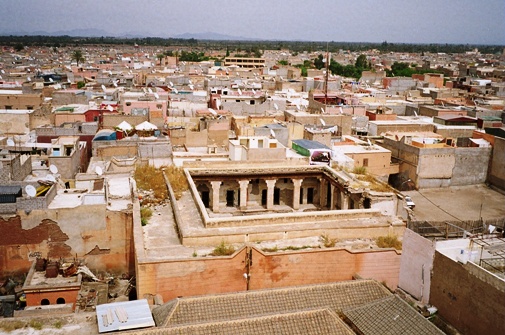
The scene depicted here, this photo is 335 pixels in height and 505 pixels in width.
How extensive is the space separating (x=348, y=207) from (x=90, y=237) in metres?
12.9

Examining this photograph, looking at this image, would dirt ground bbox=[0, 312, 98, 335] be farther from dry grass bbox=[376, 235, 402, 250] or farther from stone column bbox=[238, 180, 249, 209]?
stone column bbox=[238, 180, 249, 209]

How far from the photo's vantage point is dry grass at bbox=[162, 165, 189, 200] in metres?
24.4

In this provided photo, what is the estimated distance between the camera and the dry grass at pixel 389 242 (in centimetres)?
1929

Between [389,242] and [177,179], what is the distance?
36.9ft

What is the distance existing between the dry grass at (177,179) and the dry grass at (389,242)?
9.64 m

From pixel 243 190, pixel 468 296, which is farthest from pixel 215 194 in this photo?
pixel 468 296

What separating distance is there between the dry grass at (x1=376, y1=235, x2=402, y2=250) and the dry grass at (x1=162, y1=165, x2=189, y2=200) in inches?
379

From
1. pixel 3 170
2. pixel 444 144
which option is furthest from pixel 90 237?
pixel 444 144

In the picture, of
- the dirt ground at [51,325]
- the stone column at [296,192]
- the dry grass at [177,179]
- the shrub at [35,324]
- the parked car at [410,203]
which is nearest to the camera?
the dirt ground at [51,325]

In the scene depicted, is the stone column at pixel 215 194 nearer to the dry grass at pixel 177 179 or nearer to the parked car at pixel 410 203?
the dry grass at pixel 177 179

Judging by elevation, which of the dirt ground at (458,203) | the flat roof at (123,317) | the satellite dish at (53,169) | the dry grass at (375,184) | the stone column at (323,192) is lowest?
the dirt ground at (458,203)

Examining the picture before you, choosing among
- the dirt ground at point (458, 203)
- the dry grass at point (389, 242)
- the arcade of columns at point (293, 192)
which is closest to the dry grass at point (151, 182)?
the arcade of columns at point (293, 192)

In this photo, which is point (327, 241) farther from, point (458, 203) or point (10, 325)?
point (458, 203)

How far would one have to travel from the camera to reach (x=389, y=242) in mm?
19438
